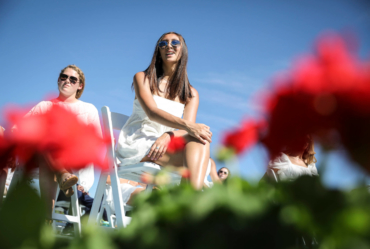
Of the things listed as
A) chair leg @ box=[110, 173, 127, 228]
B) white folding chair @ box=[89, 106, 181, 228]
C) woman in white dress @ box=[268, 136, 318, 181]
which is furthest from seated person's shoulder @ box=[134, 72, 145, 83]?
woman in white dress @ box=[268, 136, 318, 181]

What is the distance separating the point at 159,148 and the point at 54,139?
2253mm

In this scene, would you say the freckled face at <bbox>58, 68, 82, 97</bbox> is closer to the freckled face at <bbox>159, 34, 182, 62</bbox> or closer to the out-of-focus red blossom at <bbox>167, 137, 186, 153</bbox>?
the out-of-focus red blossom at <bbox>167, 137, 186, 153</bbox>

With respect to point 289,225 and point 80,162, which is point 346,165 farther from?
point 80,162

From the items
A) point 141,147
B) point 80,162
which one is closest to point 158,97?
point 141,147

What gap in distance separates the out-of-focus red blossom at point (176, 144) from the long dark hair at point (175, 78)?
667 mm

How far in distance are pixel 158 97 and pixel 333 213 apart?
2830 mm

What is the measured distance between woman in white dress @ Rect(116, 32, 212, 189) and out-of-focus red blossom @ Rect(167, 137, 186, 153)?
0.11 feet

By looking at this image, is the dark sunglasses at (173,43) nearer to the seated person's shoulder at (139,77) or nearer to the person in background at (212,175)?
the seated person's shoulder at (139,77)

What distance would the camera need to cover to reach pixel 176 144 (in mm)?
2324

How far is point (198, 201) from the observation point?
28 cm

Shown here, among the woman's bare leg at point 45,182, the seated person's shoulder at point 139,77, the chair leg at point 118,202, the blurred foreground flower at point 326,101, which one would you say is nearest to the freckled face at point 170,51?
the seated person's shoulder at point 139,77

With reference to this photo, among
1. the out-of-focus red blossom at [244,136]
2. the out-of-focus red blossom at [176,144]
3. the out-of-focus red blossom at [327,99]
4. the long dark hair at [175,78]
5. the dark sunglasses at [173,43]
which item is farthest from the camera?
the dark sunglasses at [173,43]

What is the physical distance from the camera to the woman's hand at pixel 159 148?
2.59 meters

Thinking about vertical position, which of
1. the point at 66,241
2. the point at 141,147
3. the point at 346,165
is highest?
the point at 346,165
